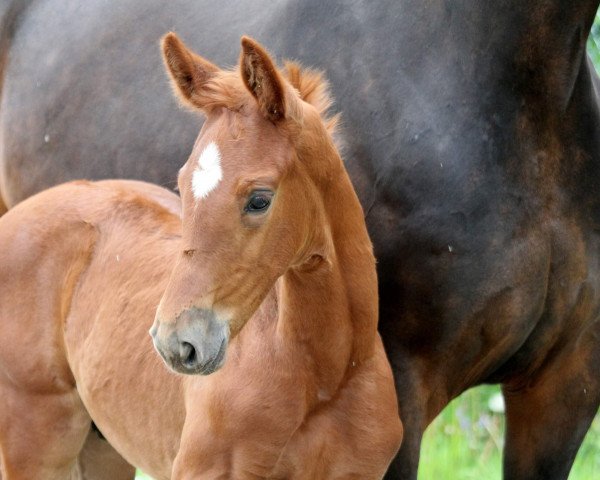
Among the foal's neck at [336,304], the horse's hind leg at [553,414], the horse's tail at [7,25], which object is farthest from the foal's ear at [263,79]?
the horse's tail at [7,25]

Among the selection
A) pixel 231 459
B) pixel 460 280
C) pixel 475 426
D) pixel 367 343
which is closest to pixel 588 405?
pixel 460 280

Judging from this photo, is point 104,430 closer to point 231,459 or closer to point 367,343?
point 231,459

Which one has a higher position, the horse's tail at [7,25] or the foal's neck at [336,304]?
the foal's neck at [336,304]

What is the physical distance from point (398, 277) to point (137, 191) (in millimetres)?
811

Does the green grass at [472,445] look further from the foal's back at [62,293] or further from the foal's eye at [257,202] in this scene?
the foal's eye at [257,202]

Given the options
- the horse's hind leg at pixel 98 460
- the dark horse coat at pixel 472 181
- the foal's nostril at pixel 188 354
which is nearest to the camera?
the foal's nostril at pixel 188 354

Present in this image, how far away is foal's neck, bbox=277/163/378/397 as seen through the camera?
2795mm

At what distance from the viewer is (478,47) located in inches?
124

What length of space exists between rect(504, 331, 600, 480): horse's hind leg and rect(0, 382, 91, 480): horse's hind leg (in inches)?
49.2

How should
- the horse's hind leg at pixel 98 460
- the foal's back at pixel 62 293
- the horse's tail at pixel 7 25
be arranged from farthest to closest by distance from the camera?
the horse's tail at pixel 7 25 → the horse's hind leg at pixel 98 460 → the foal's back at pixel 62 293

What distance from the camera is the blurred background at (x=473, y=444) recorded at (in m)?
4.84

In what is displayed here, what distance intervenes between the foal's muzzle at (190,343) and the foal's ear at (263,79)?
45 cm

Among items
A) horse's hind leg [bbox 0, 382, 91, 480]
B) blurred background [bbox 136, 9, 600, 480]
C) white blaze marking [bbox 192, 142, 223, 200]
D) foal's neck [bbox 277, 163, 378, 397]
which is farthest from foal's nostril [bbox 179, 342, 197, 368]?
blurred background [bbox 136, 9, 600, 480]

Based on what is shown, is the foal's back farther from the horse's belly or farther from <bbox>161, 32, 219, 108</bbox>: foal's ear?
<bbox>161, 32, 219, 108</bbox>: foal's ear
